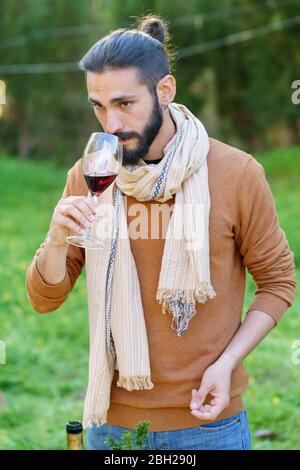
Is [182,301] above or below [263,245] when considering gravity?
below

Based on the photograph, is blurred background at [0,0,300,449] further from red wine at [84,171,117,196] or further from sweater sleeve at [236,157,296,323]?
red wine at [84,171,117,196]

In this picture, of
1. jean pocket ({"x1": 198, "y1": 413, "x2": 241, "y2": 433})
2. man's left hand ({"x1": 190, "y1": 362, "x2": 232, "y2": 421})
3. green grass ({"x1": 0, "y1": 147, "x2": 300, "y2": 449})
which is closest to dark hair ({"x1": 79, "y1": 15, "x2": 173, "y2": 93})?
man's left hand ({"x1": 190, "y1": 362, "x2": 232, "y2": 421})

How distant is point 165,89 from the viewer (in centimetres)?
229

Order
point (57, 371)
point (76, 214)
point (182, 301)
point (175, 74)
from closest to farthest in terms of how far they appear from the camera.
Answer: point (76, 214) → point (182, 301) → point (57, 371) → point (175, 74)

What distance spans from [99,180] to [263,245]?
48 centimetres

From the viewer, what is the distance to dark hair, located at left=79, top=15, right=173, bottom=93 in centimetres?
218

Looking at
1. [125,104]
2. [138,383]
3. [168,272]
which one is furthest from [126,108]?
[138,383]

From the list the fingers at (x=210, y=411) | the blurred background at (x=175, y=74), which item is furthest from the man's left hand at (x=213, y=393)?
the blurred background at (x=175, y=74)

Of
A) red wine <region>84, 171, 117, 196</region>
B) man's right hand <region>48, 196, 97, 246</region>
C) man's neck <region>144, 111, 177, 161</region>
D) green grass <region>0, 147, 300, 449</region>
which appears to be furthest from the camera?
green grass <region>0, 147, 300, 449</region>

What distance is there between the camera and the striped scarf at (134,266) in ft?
7.32

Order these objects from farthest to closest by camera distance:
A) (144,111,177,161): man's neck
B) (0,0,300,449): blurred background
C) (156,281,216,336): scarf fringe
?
(0,0,300,449): blurred background, (144,111,177,161): man's neck, (156,281,216,336): scarf fringe

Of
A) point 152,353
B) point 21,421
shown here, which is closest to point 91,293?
point 152,353

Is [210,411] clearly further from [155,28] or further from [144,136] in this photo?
[155,28]

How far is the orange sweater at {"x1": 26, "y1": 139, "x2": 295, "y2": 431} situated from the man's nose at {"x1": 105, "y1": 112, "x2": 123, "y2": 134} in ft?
0.80
